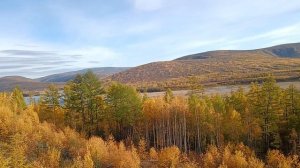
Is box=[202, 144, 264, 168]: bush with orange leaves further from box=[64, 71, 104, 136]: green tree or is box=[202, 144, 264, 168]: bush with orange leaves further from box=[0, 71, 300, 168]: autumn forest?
box=[64, 71, 104, 136]: green tree

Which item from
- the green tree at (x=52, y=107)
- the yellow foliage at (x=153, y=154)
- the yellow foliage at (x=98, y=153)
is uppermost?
the green tree at (x=52, y=107)

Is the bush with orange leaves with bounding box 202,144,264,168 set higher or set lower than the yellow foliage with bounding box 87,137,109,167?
lower

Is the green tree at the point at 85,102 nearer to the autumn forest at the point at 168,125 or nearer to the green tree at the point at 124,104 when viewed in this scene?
the autumn forest at the point at 168,125

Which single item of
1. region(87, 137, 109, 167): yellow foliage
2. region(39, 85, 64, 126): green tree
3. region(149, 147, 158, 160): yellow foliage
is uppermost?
region(39, 85, 64, 126): green tree

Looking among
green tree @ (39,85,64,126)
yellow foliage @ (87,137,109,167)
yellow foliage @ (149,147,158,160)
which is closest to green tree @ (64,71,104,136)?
green tree @ (39,85,64,126)

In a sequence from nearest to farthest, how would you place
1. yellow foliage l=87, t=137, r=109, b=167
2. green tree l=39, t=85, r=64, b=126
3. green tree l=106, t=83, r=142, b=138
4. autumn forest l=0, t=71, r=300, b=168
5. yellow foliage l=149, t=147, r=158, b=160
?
yellow foliage l=87, t=137, r=109, b=167
autumn forest l=0, t=71, r=300, b=168
yellow foliage l=149, t=147, r=158, b=160
green tree l=106, t=83, r=142, b=138
green tree l=39, t=85, r=64, b=126

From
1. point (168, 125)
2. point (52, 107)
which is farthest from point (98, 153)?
point (52, 107)

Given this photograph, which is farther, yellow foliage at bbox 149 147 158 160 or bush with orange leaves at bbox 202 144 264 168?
yellow foliage at bbox 149 147 158 160

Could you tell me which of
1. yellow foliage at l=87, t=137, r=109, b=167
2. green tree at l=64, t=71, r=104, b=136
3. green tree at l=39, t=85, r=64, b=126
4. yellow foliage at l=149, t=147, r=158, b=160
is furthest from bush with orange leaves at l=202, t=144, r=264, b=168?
green tree at l=39, t=85, r=64, b=126

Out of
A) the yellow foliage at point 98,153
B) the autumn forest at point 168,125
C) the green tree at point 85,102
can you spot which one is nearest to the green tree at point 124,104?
the autumn forest at point 168,125

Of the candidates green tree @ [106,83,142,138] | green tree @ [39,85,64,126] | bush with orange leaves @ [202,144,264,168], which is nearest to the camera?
bush with orange leaves @ [202,144,264,168]

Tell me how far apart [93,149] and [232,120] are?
30561mm

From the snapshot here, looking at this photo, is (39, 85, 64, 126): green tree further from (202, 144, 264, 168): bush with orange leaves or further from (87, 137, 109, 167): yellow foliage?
(202, 144, 264, 168): bush with orange leaves

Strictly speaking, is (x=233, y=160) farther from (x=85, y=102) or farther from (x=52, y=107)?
(x=52, y=107)
